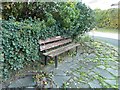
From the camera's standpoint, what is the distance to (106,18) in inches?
386

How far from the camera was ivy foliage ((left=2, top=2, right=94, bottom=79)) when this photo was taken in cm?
335

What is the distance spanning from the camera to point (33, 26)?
3.92 meters

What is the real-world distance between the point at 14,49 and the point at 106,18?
7381mm

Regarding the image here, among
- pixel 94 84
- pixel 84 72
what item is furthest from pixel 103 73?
pixel 94 84

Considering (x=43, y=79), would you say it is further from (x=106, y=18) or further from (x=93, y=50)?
(x=106, y=18)

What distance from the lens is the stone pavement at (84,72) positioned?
343cm

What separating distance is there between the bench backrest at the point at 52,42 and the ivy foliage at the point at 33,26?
0.10m

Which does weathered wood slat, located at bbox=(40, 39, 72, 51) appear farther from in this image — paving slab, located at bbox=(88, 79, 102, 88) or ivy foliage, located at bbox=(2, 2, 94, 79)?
paving slab, located at bbox=(88, 79, 102, 88)

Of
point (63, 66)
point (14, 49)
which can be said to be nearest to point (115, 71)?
point (63, 66)

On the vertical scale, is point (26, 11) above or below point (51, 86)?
above

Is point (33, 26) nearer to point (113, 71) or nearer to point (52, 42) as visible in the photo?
point (52, 42)

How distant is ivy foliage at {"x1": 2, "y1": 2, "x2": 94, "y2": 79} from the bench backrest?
0.33 feet

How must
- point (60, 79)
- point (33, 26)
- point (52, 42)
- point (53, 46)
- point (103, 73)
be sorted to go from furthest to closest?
point (52, 42) < point (53, 46) < point (103, 73) < point (33, 26) < point (60, 79)

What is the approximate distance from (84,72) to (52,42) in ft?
3.70
